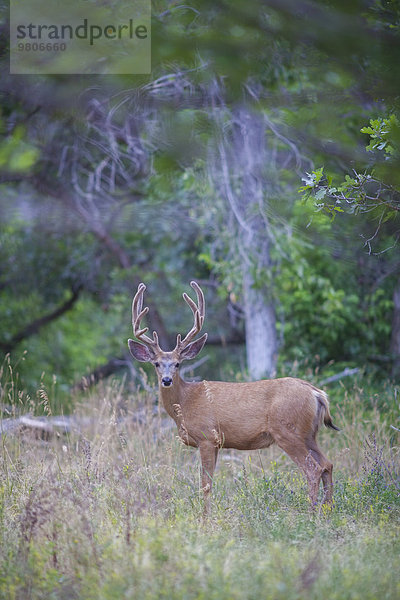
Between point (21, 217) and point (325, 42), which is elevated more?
point (325, 42)

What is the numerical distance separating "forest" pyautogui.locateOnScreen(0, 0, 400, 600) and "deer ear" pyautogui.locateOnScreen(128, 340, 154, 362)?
2.49 feet

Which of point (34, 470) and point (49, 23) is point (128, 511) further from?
point (49, 23)

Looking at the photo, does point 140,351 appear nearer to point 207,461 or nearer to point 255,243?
point 207,461

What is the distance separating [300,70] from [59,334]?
30.1 feet

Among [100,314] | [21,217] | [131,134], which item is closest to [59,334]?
[100,314]

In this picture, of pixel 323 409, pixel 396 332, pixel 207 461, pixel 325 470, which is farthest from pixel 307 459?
pixel 396 332

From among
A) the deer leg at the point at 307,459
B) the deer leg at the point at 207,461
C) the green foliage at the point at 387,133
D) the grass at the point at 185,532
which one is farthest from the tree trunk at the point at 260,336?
the green foliage at the point at 387,133

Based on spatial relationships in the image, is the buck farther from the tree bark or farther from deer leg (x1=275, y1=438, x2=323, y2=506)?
the tree bark

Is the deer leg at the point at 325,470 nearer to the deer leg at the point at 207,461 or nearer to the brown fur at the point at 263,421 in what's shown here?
the brown fur at the point at 263,421

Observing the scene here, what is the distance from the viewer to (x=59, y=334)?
50.8ft

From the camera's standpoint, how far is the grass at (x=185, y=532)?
13.2ft

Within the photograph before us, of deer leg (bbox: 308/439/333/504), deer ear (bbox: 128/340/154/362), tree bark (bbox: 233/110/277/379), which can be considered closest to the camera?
deer leg (bbox: 308/439/333/504)

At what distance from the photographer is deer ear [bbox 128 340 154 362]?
7.29 m

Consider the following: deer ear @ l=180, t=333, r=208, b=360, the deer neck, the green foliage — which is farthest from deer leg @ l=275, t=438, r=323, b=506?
the green foliage
